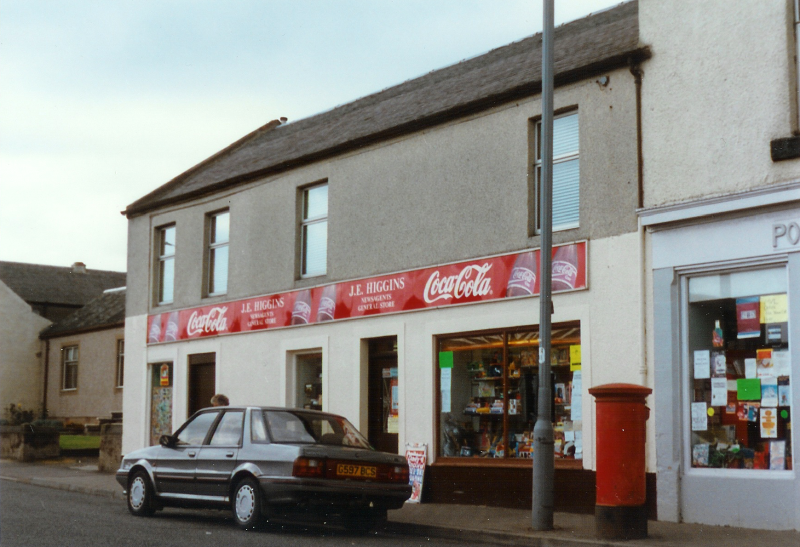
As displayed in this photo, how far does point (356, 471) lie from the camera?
11.6m

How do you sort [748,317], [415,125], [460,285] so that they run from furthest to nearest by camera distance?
1. [415,125]
2. [460,285]
3. [748,317]

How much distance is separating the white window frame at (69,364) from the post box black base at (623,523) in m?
36.0

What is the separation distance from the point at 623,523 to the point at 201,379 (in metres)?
12.8

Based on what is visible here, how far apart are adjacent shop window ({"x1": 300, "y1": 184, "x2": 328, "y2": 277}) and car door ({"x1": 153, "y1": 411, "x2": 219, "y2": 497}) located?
18.2ft

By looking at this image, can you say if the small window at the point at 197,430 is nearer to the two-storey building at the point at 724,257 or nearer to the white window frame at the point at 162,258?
the two-storey building at the point at 724,257

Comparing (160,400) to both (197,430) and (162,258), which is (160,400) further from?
(197,430)

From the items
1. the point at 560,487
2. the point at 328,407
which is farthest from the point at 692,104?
the point at 328,407

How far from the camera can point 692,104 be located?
1238 cm

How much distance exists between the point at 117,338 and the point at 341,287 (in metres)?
24.3

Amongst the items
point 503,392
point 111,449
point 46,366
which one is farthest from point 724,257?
point 46,366

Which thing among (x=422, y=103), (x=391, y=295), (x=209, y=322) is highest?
(x=422, y=103)

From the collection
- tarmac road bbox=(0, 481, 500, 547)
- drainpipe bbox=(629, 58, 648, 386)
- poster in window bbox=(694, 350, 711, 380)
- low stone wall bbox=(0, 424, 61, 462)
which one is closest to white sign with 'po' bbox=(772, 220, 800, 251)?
poster in window bbox=(694, 350, 711, 380)

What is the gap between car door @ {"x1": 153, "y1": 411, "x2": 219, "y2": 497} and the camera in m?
12.7

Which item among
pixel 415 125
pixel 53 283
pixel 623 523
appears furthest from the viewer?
pixel 53 283
